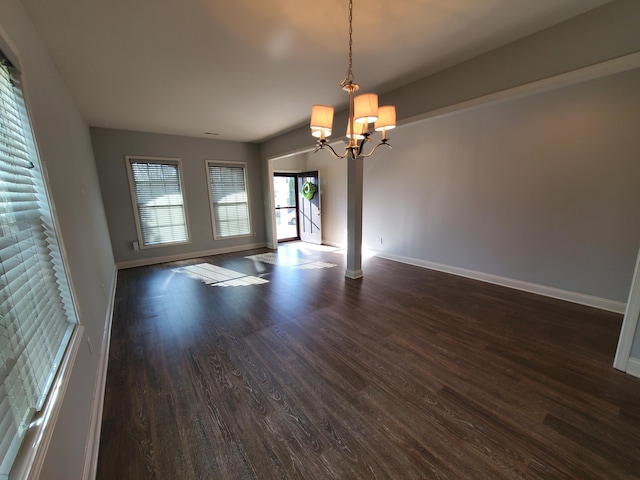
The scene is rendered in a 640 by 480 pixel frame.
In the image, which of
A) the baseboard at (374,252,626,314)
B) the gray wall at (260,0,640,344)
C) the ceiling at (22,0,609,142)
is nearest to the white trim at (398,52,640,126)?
the gray wall at (260,0,640,344)

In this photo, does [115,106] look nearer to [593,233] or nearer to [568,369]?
[568,369]

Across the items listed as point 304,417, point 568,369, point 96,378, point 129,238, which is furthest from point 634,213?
point 129,238

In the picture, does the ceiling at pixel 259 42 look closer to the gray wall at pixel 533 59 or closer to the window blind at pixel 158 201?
the gray wall at pixel 533 59

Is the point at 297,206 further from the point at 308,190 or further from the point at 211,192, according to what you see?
the point at 211,192

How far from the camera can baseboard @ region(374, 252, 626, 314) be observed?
2.91m

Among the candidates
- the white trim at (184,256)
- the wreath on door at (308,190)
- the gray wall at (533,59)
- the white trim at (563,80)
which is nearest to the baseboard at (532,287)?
the white trim at (563,80)

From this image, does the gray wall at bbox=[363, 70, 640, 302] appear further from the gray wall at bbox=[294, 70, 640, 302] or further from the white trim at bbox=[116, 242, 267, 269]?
the white trim at bbox=[116, 242, 267, 269]

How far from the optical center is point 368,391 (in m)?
1.79

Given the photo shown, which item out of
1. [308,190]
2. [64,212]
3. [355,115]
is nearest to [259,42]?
[355,115]

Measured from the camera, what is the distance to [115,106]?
11.3 feet

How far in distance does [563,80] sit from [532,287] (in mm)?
2617

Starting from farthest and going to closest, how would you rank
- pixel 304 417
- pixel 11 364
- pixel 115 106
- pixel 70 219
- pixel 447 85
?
pixel 115 106 < pixel 447 85 < pixel 70 219 < pixel 304 417 < pixel 11 364

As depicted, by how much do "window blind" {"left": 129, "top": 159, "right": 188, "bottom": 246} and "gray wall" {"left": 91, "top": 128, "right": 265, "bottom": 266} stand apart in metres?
0.14

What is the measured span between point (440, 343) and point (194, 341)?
2327 millimetres
